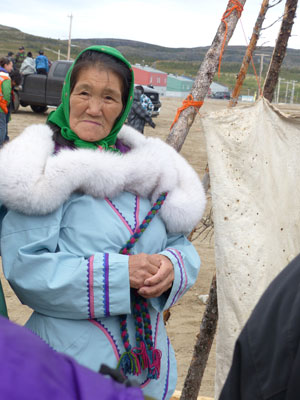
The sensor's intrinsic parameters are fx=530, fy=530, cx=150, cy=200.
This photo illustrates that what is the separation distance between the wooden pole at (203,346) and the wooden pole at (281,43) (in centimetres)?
116

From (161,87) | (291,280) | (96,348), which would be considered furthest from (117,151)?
(161,87)

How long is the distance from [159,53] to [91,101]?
16307 centimetres

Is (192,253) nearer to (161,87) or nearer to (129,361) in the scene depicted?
(129,361)

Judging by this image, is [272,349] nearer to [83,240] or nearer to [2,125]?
[83,240]

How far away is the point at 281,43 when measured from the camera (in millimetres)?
2939

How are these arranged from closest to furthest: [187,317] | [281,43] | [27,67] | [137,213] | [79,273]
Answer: [79,273]
[137,213]
[281,43]
[187,317]
[27,67]

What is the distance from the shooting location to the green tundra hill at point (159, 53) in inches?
3907

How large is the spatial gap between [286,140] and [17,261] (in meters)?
1.41

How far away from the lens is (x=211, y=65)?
2795 mm

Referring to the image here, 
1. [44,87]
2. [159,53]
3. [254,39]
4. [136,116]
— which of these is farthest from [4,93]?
[159,53]

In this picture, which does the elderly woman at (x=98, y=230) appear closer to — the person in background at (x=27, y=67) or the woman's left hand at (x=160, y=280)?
the woman's left hand at (x=160, y=280)

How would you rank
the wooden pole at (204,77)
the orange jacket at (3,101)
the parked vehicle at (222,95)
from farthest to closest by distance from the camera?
the parked vehicle at (222,95) → the orange jacket at (3,101) → the wooden pole at (204,77)

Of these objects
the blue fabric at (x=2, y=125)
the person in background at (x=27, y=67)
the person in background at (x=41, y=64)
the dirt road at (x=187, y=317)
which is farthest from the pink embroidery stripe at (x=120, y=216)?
the person in background at (x=41, y=64)

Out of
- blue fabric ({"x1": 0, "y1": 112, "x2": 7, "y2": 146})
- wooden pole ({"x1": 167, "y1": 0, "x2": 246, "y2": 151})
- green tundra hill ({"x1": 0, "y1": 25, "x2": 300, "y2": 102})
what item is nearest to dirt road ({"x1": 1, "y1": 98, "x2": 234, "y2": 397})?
wooden pole ({"x1": 167, "y1": 0, "x2": 246, "y2": 151})
